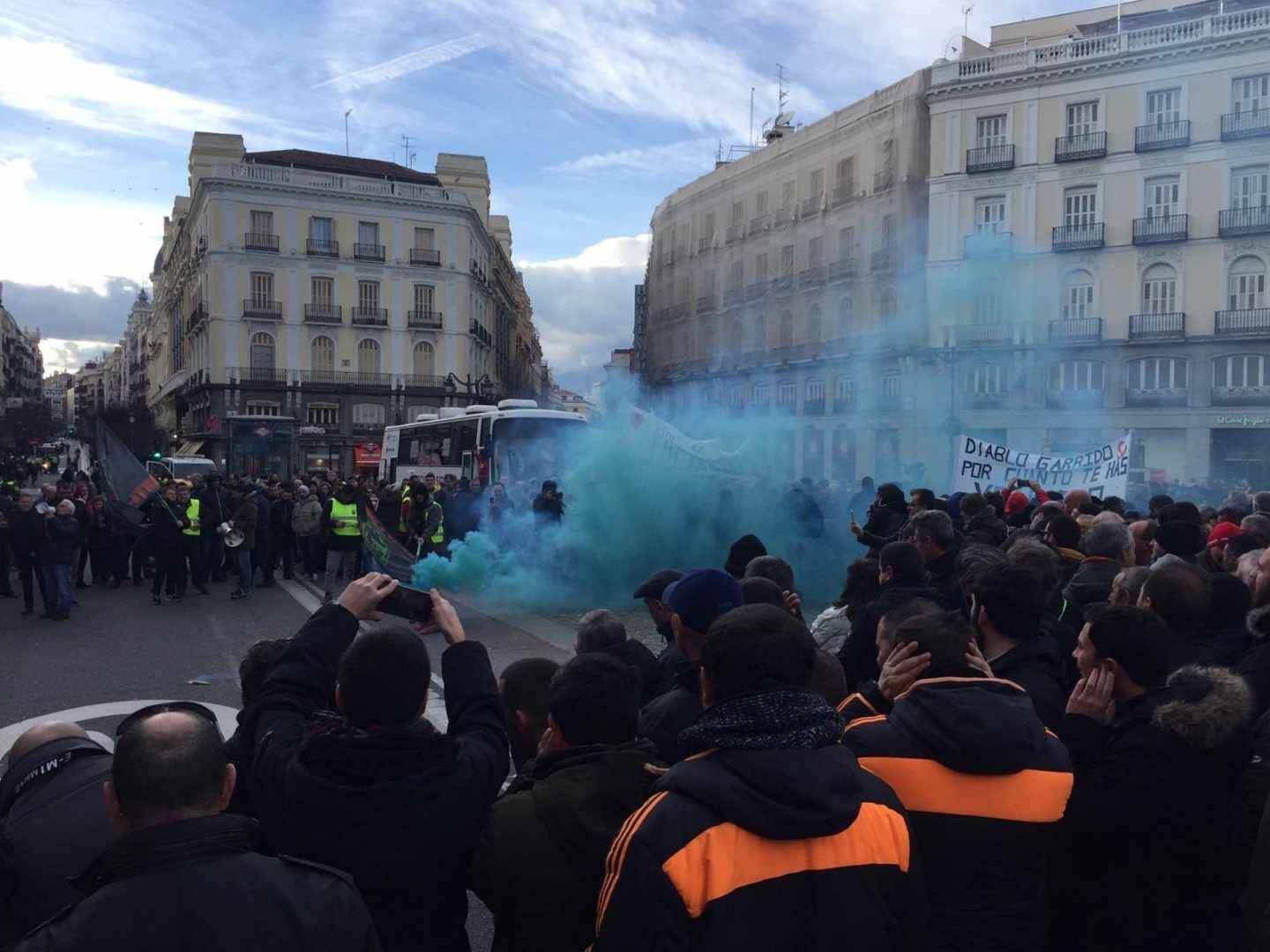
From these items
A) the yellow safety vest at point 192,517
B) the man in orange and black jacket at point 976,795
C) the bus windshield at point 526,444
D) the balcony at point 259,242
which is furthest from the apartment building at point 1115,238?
the man in orange and black jacket at point 976,795

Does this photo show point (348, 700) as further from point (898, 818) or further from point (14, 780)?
point (898, 818)

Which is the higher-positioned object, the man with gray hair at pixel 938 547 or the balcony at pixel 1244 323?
the balcony at pixel 1244 323

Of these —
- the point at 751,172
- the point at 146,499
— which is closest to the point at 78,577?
the point at 146,499

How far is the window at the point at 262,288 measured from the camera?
46688 millimetres

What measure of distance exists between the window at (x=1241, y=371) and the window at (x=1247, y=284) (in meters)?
1.65

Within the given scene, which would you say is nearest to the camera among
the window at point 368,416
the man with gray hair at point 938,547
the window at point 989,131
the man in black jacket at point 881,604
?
the man in black jacket at point 881,604

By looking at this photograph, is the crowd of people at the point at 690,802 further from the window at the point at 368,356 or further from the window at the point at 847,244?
the window at the point at 368,356

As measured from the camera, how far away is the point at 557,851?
2.30 meters

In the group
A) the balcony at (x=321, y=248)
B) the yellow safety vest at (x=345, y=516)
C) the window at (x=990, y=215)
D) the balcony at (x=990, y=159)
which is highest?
the balcony at (x=990, y=159)

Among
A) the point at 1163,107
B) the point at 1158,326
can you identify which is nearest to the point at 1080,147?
the point at 1163,107

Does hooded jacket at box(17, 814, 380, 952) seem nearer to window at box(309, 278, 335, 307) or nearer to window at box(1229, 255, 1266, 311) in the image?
window at box(1229, 255, 1266, 311)

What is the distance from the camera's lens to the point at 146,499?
43.7ft

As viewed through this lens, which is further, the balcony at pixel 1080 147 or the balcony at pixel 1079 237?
the balcony at pixel 1079 237

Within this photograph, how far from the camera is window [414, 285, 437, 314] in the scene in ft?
161
